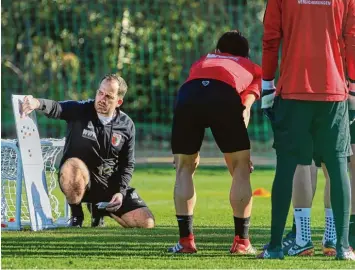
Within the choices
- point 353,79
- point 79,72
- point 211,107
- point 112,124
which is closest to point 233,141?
point 211,107

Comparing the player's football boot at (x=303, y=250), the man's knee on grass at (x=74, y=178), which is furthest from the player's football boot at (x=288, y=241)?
the man's knee on grass at (x=74, y=178)

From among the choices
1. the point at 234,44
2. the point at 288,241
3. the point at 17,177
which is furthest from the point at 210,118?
the point at 17,177

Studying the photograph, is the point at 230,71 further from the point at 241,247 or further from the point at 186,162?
the point at 241,247

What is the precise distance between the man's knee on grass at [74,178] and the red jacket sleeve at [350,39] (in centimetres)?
305

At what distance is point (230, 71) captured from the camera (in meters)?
7.39

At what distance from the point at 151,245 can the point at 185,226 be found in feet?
1.84

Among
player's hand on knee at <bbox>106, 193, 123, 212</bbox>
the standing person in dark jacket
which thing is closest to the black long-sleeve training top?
the standing person in dark jacket

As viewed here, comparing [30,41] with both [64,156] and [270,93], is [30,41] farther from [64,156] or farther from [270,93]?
[270,93]

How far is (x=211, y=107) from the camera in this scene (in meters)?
7.28

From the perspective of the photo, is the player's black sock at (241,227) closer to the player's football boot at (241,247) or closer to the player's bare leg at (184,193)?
the player's football boot at (241,247)

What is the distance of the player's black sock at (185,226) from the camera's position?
7.30 metres

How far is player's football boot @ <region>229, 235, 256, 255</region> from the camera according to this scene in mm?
7273

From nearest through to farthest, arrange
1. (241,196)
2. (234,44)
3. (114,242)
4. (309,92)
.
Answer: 1. (309,92)
2. (241,196)
3. (234,44)
4. (114,242)

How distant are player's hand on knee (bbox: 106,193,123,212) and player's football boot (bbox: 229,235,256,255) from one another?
2062 mm
